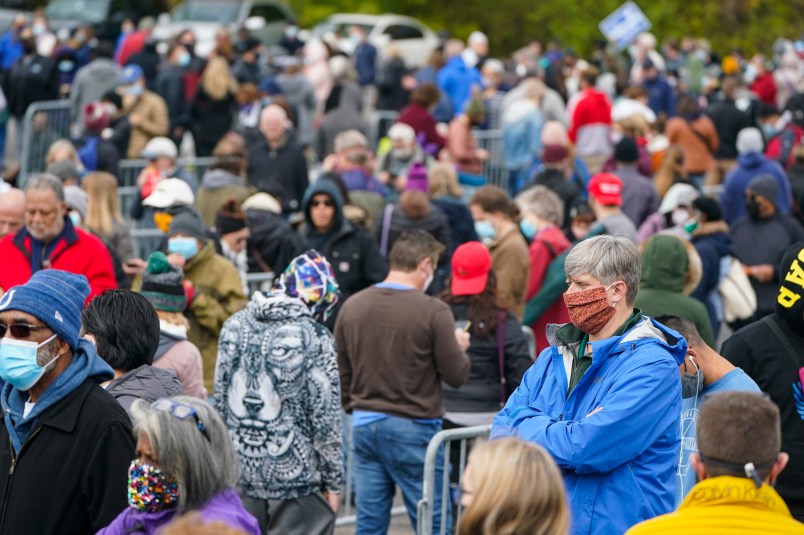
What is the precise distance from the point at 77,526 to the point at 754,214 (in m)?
7.84

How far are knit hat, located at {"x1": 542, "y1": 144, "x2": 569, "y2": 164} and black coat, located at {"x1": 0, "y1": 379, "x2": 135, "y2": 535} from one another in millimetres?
9188

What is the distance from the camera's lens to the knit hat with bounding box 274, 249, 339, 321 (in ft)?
22.9

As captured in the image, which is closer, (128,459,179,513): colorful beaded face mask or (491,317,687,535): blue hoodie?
(128,459,179,513): colorful beaded face mask

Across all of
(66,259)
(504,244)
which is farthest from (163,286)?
(504,244)

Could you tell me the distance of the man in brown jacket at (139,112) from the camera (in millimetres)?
16516

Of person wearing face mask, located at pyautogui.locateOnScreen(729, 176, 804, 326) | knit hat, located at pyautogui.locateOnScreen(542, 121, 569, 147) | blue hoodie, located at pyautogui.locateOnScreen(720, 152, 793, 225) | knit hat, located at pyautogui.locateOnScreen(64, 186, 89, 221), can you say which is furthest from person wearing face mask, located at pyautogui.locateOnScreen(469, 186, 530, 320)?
blue hoodie, located at pyautogui.locateOnScreen(720, 152, 793, 225)

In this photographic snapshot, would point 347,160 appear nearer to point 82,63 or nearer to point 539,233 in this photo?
point 539,233

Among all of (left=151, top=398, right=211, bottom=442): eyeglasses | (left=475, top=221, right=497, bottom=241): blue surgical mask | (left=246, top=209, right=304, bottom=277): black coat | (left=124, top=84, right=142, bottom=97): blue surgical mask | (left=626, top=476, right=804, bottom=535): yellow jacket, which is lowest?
(left=246, top=209, right=304, bottom=277): black coat

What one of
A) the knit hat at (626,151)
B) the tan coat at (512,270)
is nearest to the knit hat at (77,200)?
the tan coat at (512,270)

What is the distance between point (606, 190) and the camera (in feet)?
36.4

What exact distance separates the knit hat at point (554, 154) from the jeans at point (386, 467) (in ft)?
20.6

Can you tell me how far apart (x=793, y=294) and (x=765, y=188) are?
555cm

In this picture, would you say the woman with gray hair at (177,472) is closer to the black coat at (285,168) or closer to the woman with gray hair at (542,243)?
the woman with gray hair at (542,243)

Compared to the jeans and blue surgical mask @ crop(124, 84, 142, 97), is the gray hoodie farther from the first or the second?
blue surgical mask @ crop(124, 84, 142, 97)
